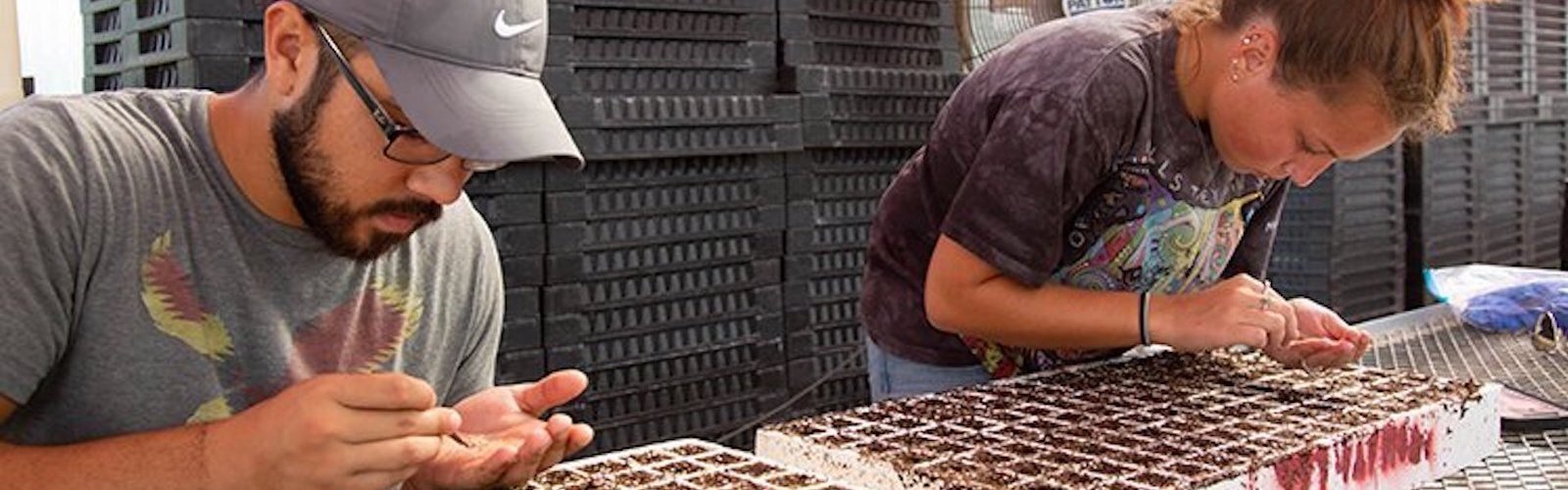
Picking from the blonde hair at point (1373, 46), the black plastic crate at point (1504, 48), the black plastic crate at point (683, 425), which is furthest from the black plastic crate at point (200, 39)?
the black plastic crate at point (1504, 48)

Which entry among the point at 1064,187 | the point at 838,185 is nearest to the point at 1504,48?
the point at 838,185

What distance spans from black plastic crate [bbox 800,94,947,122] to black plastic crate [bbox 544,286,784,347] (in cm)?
37

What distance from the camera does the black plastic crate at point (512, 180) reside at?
2.33 meters

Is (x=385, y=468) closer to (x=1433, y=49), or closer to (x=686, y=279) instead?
(x=1433, y=49)

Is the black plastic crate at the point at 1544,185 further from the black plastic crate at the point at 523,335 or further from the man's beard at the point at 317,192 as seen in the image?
the man's beard at the point at 317,192

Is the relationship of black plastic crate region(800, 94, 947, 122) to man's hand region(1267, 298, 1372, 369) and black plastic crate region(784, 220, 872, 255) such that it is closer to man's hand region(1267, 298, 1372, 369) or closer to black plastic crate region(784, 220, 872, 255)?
black plastic crate region(784, 220, 872, 255)

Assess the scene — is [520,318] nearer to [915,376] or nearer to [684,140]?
[684,140]

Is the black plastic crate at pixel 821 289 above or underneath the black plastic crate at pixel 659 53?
underneath

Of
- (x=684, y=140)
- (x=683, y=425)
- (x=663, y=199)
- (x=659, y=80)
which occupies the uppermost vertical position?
(x=659, y=80)

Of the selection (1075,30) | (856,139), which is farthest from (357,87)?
(856,139)

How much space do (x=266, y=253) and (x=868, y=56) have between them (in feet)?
6.38

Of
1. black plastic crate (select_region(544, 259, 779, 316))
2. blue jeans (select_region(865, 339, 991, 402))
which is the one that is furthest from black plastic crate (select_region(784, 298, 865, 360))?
blue jeans (select_region(865, 339, 991, 402))

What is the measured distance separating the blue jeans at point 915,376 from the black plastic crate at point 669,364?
751 mm

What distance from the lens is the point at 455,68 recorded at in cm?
108
